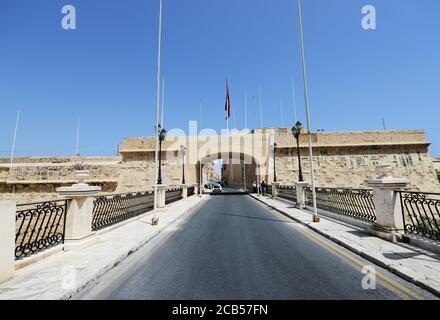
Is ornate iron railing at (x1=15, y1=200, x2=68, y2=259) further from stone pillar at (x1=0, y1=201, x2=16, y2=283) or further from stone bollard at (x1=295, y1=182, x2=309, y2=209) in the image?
stone bollard at (x1=295, y1=182, x2=309, y2=209)

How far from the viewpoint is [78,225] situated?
18.1 feet

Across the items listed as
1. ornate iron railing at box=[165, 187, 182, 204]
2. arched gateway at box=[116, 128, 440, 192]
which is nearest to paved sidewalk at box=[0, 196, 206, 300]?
ornate iron railing at box=[165, 187, 182, 204]

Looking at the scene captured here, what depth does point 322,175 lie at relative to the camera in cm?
3067

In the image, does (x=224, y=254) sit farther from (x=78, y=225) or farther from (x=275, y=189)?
(x=275, y=189)

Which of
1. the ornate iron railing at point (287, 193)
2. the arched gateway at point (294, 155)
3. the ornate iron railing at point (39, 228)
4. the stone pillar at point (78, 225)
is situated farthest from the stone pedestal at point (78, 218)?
the arched gateway at point (294, 155)

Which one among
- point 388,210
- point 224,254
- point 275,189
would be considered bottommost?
point 224,254

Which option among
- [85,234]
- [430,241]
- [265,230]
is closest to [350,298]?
[430,241]

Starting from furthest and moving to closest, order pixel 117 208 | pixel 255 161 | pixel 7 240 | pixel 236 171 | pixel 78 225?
pixel 236 171
pixel 255 161
pixel 117 208
pixel 78 225
pixel 7 240

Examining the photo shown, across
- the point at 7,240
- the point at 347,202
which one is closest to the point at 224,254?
the point at 7,240

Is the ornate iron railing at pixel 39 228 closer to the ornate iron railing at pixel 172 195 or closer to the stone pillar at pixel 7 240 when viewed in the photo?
the stone pillar at pixel 7 240

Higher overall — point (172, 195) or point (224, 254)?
point (172, 195)

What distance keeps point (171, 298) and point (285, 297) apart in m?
1.60

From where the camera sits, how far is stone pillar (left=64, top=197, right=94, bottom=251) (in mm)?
5320

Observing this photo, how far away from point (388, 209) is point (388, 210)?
3 cm
